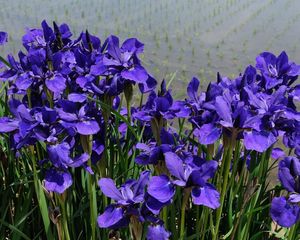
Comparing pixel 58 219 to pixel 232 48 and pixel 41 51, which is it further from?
pixel 232 48

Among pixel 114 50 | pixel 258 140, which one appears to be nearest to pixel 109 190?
pixel 258 140

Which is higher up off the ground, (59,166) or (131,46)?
(131,46)

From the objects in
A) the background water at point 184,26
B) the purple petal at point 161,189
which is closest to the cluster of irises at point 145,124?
the purple petal at point 161,189

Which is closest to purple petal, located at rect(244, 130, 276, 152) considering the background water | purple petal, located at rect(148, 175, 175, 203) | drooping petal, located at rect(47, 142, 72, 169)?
purple petal, located at rect(148, 175, 175, 203)

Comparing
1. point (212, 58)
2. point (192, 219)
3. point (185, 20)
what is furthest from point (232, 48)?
point (192, 219)

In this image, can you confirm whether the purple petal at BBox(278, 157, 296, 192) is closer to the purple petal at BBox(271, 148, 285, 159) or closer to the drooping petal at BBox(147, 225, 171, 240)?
the drooping petal at BBox(147, 225, 171, 240)

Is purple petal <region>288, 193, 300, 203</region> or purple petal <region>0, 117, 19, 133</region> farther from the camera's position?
purple petal <region>0, 117, 19, 133</region>

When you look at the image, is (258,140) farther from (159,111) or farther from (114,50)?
(114,50)
